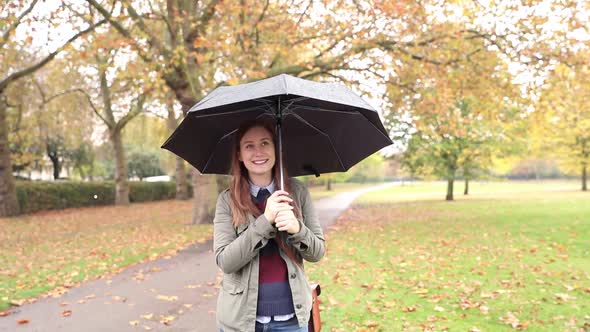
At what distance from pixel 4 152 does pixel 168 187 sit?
17.4 m

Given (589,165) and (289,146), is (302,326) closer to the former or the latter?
(289,146)

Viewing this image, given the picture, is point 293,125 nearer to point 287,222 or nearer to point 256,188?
point 256,188

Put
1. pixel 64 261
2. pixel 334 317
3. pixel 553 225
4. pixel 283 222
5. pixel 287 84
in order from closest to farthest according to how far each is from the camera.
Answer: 1. pixel 283 222
2. pixel 287 84
3. pixel 334 317
4. pixel 64 261
5. pixel 553 225

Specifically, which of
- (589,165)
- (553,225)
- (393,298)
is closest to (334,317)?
(393,298)

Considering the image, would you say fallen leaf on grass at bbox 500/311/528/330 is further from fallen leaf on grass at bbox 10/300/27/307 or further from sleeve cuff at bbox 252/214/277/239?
fallen leaf on grass at bbox 10/300/27/307

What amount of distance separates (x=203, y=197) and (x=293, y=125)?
41.9 ft

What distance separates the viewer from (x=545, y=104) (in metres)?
13.2

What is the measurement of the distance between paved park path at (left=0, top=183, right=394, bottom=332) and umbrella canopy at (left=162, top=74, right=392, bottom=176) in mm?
3055

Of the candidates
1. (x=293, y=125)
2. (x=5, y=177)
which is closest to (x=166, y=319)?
(x=293, y=125)

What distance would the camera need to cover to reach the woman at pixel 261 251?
216 cm

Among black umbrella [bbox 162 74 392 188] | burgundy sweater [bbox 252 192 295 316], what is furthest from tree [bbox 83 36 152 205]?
burgundy sweater [bbox 252 192 295 316]

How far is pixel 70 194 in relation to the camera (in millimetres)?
26625

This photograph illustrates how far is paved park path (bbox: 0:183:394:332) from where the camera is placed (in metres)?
5.45

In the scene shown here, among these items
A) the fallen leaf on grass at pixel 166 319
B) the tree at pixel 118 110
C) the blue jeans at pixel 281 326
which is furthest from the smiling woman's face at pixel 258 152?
the tree at pixel 118 110
